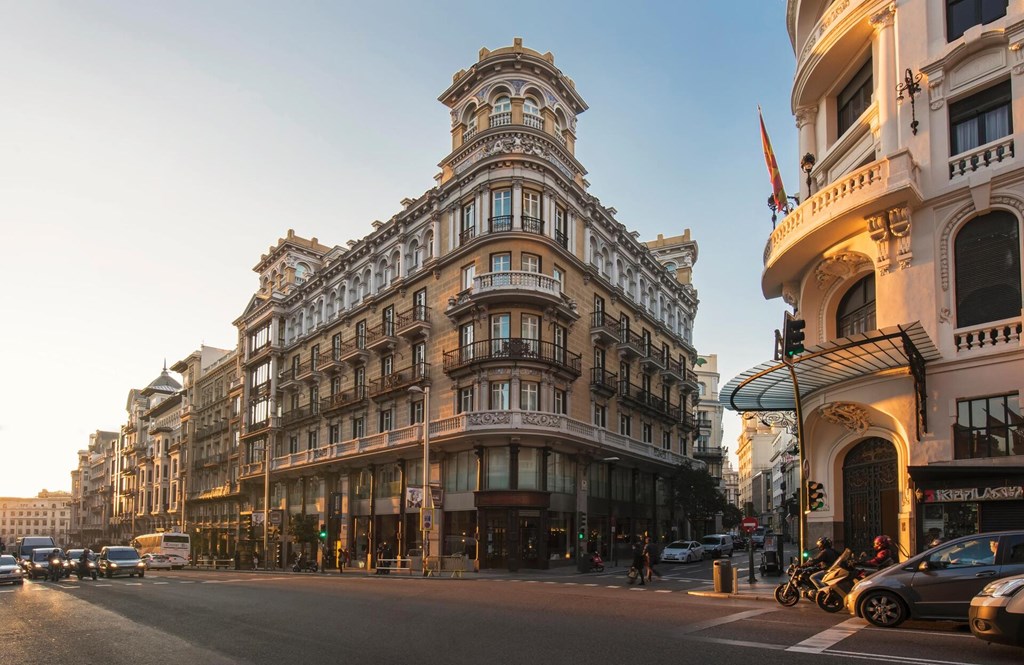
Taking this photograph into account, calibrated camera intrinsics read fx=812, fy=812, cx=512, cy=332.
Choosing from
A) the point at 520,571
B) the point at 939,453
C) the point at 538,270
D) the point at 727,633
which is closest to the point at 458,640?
the point at 727,633

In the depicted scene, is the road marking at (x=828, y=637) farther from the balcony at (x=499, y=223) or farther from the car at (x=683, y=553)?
the car at (x=683, y=553)

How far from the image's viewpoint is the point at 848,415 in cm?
2059

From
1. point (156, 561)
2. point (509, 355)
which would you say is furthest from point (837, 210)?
point (156, 561)

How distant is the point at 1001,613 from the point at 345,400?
43.7 meters

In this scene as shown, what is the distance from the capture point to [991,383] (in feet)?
57.6

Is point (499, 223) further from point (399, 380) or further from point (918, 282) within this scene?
point (918, 282)

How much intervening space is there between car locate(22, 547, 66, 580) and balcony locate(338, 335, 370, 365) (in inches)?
723

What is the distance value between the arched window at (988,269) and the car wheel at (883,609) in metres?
8.00

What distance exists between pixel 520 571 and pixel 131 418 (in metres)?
92.1

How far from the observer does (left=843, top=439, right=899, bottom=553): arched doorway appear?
20062 millimetres

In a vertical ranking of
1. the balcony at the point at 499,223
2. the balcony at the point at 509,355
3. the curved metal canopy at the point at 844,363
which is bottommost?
the curved metal canopy at the point at 844,363

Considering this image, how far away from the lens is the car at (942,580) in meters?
12.1

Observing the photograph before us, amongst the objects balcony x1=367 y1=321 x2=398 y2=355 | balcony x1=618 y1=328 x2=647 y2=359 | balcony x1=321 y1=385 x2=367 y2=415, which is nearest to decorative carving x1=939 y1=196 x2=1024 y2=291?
balcony x1=618 y1=328 x2=647 y2=359

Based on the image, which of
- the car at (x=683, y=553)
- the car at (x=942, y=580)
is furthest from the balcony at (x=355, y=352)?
the car at (x=942, y=580)
